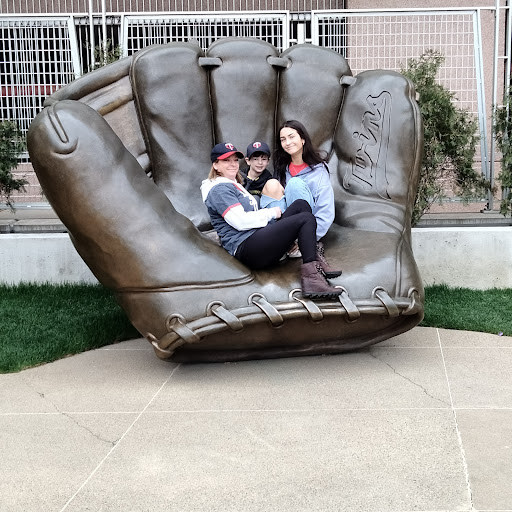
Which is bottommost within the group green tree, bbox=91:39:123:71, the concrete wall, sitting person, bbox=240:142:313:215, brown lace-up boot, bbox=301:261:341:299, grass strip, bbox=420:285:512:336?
grass strip, bbox=420:285:512:336

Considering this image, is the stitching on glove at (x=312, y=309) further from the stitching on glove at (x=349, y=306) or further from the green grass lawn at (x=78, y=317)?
the green grass lawn at (x=78, y=317)

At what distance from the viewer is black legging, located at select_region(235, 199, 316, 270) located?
4.39 metres

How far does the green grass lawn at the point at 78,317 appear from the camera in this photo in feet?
16.8

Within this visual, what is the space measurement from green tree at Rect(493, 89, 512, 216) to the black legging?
10.5ft

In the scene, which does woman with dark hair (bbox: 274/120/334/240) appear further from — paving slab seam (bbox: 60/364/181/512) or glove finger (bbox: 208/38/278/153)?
paving slab seam (bbox: 60/364/181/512)

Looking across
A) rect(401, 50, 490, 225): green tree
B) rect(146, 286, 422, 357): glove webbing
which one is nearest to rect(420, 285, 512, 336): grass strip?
rect(401, 50, 490, 225): green tree

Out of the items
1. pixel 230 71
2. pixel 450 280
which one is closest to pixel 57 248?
pixel 230 71

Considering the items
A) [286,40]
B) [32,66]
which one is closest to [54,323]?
[32,66]

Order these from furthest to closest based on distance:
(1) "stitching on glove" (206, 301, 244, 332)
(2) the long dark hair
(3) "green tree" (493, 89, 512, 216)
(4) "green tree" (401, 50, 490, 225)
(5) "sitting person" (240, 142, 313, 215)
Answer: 1. (3) "green tree" (493, 89, 512, 216)
2. (4) "green tree" (401, 50, 490, 225)
3. (2) the long dark hair
4. (5) "sitting person" (240, 142, 313, 215)
5. (1) "stitching on glove" (206, 301, 244, 332)

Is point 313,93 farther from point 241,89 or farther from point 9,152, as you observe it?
point 9,152

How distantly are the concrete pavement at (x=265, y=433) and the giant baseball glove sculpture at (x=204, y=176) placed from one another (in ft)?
0.95

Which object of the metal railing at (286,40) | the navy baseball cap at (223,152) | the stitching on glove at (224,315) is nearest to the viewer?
the stitching on glove at (224,315)

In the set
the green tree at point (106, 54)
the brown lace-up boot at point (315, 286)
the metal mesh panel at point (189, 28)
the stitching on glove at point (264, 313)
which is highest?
the metal mesh panel at point (189, 28)

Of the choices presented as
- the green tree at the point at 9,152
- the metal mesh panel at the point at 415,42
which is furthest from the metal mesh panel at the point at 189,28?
the green tree at the point at 9,152
